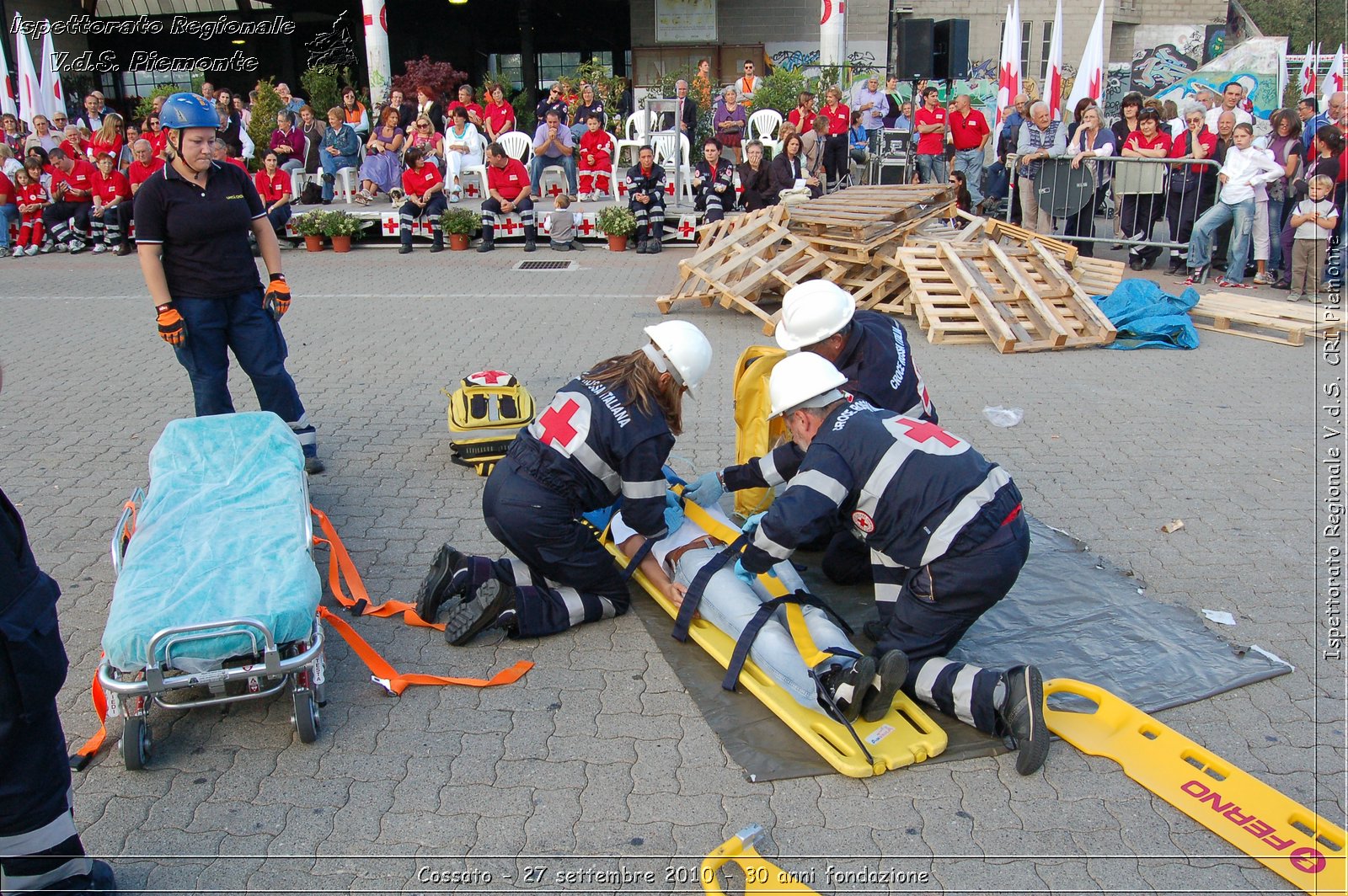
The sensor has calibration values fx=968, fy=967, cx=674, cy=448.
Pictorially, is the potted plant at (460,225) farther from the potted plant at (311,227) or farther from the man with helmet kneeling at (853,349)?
the man with helmet kneeling at (853,349)

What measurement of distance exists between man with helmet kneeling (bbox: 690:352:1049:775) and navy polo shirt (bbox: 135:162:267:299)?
→ 3.47 metres

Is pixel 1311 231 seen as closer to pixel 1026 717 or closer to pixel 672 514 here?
pixel 672 514

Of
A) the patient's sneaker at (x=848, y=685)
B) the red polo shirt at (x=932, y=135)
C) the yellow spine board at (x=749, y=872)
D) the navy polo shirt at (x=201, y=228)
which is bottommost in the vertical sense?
the yellow spine board at (x=749, y=872)

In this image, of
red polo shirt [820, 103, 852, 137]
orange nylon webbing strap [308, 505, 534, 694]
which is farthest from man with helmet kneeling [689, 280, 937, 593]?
red polo shirt [820, 103, 852, 137]

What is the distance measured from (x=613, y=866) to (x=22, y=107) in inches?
829

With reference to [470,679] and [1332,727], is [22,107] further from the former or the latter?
[1332,727]

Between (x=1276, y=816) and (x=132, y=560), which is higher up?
(x=132, y=560)

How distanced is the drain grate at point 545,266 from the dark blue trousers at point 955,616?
33.0 ft

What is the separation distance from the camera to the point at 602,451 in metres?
3.98

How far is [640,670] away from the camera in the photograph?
3.98 m

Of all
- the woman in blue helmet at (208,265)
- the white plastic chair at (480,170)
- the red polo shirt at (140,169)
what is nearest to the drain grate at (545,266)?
the white plastic chair at (480,170)

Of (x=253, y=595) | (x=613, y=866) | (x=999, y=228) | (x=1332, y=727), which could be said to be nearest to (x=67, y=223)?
(x=999, y=228)

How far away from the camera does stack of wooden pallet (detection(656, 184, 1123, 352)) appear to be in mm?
9023

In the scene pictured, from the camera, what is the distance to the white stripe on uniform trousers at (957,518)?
3.45m
